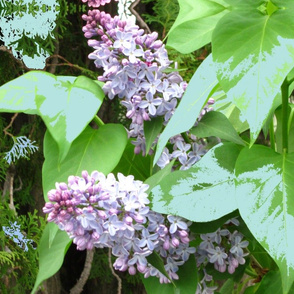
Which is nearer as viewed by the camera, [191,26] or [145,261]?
[145,261]

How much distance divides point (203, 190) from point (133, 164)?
0.12m

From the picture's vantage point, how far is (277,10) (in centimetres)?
48

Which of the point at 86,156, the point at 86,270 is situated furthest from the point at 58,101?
the point at 86,270

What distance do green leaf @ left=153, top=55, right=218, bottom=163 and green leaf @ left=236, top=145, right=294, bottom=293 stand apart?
2.1 inches

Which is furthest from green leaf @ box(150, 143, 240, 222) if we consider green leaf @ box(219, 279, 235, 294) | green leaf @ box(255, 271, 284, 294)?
green leaf @ box(219, 279, 235, 294)

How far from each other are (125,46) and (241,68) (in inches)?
4.6

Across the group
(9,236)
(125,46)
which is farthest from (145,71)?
(9,236)

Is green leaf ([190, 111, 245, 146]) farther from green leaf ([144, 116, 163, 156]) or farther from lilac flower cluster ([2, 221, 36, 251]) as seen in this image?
lilac flower cluster ([2, 221, 36, 251])

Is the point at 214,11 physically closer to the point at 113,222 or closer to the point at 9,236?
the point at 113,222

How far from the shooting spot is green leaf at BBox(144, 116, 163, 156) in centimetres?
53

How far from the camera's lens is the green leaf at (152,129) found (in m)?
0.53

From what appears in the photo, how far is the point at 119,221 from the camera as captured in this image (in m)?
0.47

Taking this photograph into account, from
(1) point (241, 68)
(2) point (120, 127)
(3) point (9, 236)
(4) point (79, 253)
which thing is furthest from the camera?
(4) point (79, 253)

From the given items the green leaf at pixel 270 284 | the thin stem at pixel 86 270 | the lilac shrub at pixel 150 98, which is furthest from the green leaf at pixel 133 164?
the thin stem at pixel 86 270
